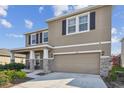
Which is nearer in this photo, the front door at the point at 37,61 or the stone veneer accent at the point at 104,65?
the stone veneer accent at the point at 104,65

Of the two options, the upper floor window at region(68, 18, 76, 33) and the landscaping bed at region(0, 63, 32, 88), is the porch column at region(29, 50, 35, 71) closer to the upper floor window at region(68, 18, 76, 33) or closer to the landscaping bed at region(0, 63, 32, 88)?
the landscaping bed at region(0, 63, 32, 88)

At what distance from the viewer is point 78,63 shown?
11.1m

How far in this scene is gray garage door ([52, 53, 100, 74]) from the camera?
10.5 m

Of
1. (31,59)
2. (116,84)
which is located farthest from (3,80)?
(116,84)

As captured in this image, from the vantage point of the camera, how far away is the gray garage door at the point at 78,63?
10.5 metres

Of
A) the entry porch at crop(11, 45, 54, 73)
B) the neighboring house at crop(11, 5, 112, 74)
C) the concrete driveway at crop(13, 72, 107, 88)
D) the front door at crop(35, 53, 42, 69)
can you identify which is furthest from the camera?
the front door at crop(35, 53, 42, 69)

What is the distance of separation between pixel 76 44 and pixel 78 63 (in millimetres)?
1520

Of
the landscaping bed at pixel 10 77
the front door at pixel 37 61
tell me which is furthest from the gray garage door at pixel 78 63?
the landscaping bed at pixel 10 77

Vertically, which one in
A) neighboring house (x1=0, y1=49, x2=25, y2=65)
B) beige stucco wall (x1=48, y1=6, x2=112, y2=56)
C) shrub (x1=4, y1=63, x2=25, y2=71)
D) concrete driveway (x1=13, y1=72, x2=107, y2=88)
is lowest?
concrete driveway (x1=13, y1=72, x2=107, y2=88)

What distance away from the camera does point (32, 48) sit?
44.8ft

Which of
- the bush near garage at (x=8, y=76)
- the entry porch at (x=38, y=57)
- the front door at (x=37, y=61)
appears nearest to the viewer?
the bush near garage at (x=8, y=76)

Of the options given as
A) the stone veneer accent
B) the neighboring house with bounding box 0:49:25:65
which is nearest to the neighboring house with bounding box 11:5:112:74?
the stone veneer accent

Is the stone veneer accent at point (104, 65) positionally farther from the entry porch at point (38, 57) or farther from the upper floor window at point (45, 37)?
the upper floor window at point (45, 37)
